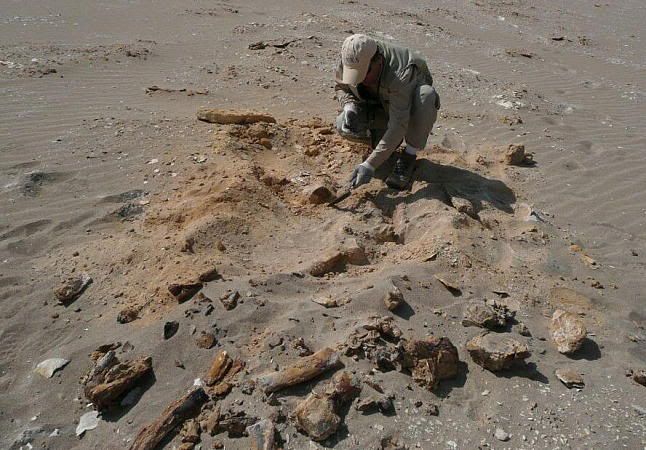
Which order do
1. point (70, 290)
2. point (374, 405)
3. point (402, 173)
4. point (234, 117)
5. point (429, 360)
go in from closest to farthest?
point (374, 405) → point (429, 360) → point (70, 290) → point (402, 173) → point (234, 117)

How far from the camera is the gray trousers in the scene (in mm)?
3750

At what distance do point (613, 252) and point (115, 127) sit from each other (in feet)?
14.9

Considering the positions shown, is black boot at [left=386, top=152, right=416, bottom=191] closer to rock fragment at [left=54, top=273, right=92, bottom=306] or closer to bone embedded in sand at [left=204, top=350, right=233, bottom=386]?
bone embedded in sand at [left=204, top=350, right=233, bottom=386]

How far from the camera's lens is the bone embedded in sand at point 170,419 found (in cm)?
210

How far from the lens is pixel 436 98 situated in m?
3.84

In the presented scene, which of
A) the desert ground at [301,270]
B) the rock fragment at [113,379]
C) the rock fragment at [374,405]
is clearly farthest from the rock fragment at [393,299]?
the rock fragment at [113,379]

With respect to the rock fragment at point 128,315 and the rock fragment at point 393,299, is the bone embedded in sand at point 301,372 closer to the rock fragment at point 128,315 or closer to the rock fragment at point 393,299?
the rock fragment at point 393,299

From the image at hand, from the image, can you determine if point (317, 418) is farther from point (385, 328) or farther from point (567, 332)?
point (567, 332)

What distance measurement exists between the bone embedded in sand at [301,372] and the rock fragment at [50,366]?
1.10 metres

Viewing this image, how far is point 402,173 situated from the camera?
410cm

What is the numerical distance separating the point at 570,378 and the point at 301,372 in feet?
4.00

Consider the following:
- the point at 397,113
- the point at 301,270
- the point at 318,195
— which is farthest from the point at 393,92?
the point at 301,270

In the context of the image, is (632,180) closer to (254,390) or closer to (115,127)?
(254,390)

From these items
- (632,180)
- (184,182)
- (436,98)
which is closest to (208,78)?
(184,182)
